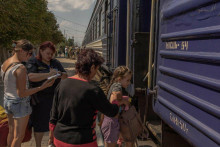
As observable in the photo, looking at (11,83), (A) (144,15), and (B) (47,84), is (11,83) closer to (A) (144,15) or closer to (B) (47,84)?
(B) (47,84)

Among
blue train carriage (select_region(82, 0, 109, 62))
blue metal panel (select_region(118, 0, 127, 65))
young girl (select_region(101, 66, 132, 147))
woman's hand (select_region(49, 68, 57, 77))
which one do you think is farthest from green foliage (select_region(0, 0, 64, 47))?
young girl (select_region(101, 66, 132, 147))

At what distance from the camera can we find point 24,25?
9.96 metres

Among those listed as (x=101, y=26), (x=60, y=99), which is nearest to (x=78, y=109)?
(x=60, y=99)

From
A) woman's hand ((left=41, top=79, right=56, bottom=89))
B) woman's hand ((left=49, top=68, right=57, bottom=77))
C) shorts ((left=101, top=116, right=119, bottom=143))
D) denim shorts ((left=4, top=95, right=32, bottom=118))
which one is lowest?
shorts ((left=101, top=116, right=119, bottom=143))

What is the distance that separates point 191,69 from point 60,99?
1.12 m

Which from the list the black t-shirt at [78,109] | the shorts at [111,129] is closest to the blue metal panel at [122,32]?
the shorts at [111,129]

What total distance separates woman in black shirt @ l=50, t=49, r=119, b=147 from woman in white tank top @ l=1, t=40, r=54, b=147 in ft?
2.71

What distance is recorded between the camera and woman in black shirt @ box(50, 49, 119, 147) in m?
1.69

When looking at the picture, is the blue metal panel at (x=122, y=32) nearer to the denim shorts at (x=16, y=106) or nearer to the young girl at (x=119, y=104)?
the young girl at (x=119, y=104)

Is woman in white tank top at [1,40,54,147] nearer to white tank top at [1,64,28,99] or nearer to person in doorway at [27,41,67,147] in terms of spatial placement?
white tank top at [1,64,28,99]

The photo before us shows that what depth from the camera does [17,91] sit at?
243cm

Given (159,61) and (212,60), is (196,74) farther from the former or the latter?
(159,61)

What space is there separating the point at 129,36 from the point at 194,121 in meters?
2.32

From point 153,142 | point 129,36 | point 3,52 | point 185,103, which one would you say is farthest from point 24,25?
point 185,103
